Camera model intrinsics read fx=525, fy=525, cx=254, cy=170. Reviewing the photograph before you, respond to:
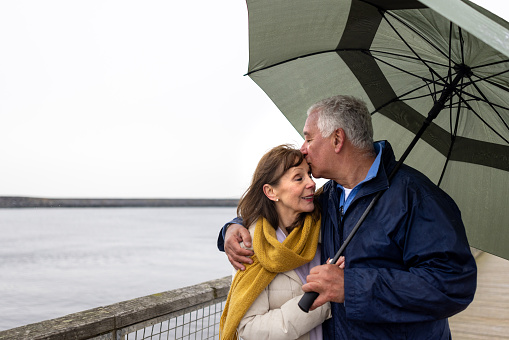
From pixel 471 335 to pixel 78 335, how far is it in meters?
4.09

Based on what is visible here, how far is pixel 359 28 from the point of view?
2.09 m

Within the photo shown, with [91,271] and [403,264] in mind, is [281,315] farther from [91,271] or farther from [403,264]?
[91,271]

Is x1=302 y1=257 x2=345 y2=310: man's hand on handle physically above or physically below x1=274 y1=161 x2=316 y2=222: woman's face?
below

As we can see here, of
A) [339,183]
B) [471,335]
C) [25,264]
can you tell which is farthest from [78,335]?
[25,264]

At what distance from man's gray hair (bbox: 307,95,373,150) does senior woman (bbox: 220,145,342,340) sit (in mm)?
159

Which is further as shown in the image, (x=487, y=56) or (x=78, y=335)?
(x=78, y=335)

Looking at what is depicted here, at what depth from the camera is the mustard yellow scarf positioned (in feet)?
6.01

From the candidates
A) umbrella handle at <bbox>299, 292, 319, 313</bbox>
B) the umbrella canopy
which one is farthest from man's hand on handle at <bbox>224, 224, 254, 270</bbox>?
the umbrella canopy

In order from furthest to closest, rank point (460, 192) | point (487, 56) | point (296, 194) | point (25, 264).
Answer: point (25, 264) → point (460, 192) → point (296, 194) → point (487, 56)

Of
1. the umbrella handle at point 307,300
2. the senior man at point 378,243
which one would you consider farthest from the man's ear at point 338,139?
the umbrella handle at point 307,300

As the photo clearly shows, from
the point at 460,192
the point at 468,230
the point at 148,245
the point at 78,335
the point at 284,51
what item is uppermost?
the point at 284,51

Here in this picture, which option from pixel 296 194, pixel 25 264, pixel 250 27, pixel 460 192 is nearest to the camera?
A: pixel 296 194

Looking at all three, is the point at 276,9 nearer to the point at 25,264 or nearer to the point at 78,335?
the point at 78,335

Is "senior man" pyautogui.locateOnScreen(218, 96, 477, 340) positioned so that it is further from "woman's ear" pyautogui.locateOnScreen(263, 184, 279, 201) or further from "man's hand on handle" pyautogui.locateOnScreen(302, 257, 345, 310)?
"woman's ear" pyautogui.locateOnScreen(263, 184, 279, 201)
